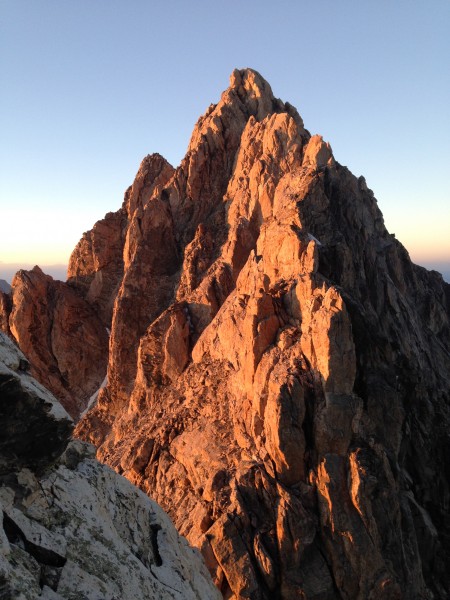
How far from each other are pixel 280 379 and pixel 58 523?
14.6m

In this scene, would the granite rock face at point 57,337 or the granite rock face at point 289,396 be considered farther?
the granite rock face at point 57,337

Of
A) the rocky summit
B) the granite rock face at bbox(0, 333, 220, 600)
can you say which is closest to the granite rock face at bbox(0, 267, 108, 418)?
the rocky summit

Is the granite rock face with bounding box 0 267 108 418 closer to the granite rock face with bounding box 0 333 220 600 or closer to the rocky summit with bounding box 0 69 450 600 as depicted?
the rocky summit with bounding box 0 69 450 600

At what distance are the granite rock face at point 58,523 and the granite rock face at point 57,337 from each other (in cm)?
3858

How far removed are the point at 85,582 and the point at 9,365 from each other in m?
5.22

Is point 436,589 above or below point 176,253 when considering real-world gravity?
below

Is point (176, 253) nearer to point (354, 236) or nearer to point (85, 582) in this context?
point (354, 236)

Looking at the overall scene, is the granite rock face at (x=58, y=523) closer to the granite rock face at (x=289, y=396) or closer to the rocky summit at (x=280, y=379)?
the granite rock face at (x=289, y=396)

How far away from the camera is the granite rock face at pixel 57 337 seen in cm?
5016

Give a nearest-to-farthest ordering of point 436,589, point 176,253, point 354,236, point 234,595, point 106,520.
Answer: point 106,520 < point 234,595 < point 436,589 < point 354,236 < point 176,253

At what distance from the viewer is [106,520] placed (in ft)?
42.5

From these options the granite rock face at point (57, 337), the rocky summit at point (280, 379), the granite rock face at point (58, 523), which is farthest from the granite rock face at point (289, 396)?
the granite rock face at point (58, 523)

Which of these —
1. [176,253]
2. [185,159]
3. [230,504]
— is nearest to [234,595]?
[230,504]

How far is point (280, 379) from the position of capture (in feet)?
79.4
